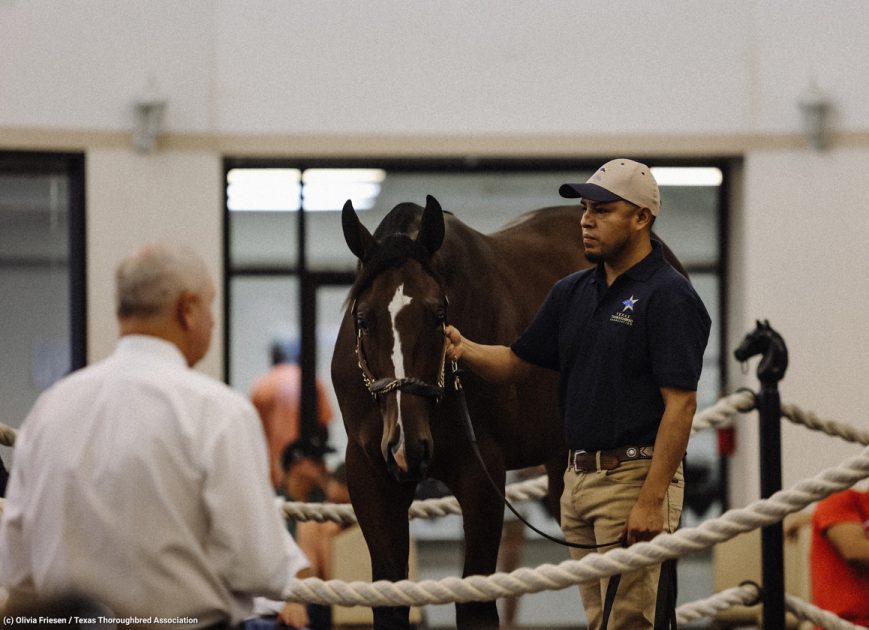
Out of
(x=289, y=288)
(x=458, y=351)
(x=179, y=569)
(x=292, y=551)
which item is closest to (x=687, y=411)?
(x=458, y=351)

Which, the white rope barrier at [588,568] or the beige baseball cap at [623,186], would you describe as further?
the beige baseball cap at [623,186]

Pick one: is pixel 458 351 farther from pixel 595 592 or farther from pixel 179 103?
pixel 179 103

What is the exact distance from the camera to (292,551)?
8.52 feet

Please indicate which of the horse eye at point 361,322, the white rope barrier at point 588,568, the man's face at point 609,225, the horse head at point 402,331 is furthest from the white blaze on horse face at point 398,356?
the man's face at point 609,225

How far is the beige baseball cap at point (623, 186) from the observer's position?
146 inches

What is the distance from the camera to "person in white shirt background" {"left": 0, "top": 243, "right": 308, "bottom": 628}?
2.40 meters

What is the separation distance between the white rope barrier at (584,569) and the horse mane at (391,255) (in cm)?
93

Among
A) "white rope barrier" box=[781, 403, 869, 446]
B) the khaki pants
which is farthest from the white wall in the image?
the khaki pants

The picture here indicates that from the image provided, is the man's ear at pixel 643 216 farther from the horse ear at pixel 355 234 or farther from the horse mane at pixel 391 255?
the horse ear at pixel 355 234

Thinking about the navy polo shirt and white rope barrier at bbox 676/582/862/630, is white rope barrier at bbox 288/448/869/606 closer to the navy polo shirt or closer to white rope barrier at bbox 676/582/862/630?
the navy polo shirt

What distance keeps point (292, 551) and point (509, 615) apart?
6.29 metres

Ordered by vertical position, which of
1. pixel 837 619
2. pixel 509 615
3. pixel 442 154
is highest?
pixel 442 154

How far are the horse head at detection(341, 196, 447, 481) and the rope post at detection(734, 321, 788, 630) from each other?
1.12 metres

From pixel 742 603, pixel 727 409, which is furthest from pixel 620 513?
pixel 727 409
